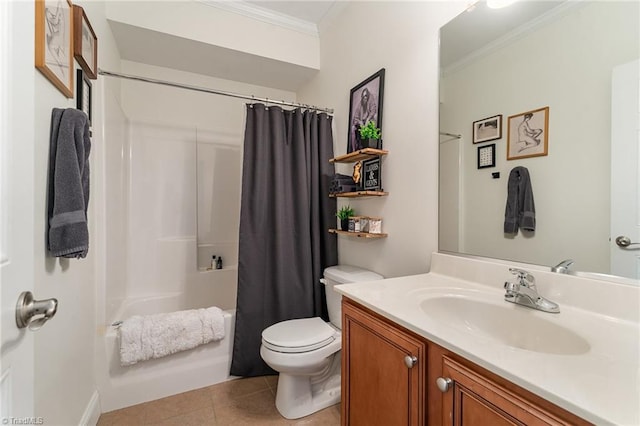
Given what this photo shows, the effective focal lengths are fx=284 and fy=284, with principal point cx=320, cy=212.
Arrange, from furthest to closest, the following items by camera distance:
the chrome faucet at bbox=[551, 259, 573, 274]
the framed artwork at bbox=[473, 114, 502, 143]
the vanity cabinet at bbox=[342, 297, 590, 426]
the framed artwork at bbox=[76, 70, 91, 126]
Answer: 1. the framed artwork at bbox=[76, 70, 91, 126]
2. the framed artwork at bbox=[473, 114, 502, 143]
3. the chrome faucet at bbox=[551, 259, 573, 274]
4. the vanity cabinet at bbox=[342, 297, 590, 426]

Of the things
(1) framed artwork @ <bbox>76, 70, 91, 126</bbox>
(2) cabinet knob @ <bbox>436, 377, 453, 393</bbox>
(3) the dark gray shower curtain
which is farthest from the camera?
(3) the dark gray shower curtain

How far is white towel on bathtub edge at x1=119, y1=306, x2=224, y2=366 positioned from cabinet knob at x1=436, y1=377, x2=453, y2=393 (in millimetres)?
1492

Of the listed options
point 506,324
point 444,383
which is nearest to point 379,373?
point 444,383

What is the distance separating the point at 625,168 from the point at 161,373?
7.60 ft

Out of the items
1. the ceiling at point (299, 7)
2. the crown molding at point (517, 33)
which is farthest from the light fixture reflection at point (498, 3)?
the ceiling at point (299, 7)

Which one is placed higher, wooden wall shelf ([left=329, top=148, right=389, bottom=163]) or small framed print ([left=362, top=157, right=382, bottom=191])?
wooden wall shelf ([left=329, top=148, right=389, bottom=163])

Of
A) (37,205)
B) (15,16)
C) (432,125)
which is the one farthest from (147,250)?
(432,125)

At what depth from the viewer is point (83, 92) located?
1.34 m

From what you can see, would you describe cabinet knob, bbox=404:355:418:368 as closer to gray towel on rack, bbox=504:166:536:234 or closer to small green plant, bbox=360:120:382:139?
gray towel on rack, bbox=504:166:536:234

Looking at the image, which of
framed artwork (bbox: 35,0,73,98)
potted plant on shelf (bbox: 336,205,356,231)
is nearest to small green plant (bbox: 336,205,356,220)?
potted plant on shelf (bbox: 336,205,356,231)

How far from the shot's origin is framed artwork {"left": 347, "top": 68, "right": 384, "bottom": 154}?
1720mm

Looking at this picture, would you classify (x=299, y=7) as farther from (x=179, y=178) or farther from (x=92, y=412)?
(x=92, y=412)

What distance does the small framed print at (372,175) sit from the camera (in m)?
1.70

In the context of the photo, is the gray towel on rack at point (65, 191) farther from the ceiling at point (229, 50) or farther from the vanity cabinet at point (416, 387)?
the ceiling at point (229, 50)
